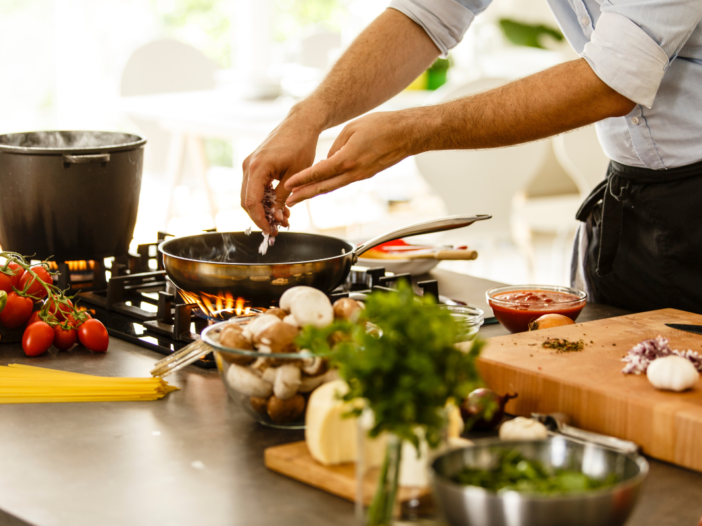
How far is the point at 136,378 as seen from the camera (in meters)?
1.08

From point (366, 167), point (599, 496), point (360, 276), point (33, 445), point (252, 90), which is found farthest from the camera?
point (252, 90)

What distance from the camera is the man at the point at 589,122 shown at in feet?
4.22

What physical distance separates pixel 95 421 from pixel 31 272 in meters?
0.36

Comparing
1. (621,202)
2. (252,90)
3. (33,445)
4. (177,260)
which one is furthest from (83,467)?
(252,90)

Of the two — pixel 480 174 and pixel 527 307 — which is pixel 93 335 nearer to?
pixel 527 307

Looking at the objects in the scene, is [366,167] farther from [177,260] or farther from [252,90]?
[252,90]

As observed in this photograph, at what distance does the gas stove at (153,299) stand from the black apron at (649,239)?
1.26 ft

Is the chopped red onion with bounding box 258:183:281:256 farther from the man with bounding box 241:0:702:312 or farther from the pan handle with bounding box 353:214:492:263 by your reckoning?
the pan handle with bounding box 353:214:492:263

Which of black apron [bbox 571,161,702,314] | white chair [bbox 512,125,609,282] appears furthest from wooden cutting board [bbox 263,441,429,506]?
white chair [bbox 512,125,609,282]

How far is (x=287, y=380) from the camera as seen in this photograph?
2.88 feet

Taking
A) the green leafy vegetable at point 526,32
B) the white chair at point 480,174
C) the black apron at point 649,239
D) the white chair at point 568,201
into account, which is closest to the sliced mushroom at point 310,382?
the black apron at point 649,239

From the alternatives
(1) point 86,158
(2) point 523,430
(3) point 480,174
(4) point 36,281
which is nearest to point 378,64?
(1) point 86,158

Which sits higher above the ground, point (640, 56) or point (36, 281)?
point (640, 56)

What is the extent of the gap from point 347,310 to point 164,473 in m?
0.26
